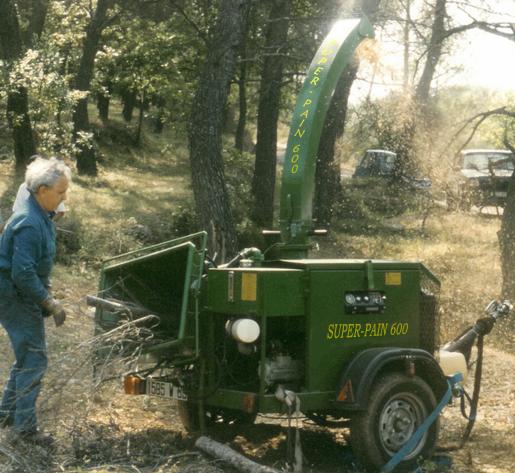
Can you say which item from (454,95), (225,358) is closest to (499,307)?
(225,358)

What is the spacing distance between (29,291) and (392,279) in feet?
8.86

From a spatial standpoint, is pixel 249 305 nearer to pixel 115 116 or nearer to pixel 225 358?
pixel 225 358

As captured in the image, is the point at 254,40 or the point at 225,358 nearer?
the point at 225,358

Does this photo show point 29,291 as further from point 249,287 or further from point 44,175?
point 249,287


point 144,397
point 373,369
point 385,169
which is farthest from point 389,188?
point 373,369

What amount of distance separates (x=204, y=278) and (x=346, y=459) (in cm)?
179

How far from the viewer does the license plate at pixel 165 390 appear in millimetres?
6914

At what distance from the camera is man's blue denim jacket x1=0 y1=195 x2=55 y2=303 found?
6297 mm

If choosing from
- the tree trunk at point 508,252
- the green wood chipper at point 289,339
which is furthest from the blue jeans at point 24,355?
the tree trunk at point 508,252

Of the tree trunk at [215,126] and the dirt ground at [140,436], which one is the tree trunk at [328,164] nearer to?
the tree trunk at [215,126]

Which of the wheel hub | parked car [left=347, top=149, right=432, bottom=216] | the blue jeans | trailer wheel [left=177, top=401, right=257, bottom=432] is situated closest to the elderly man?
the blue jeans

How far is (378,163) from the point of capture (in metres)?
26.7

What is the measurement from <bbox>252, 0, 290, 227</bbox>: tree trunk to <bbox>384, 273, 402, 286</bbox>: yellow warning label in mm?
13160

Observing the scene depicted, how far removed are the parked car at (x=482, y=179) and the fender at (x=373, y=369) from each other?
822 cm
